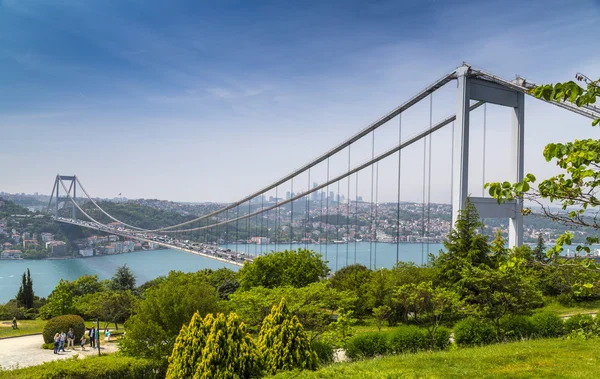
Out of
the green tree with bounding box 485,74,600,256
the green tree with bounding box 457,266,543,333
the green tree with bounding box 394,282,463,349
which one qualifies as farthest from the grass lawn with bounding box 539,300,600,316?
the green tree with bounding box 485,74,600,256

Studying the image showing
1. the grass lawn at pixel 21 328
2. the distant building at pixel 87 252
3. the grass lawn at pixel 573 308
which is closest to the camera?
the grass lawn at pixel 573 308

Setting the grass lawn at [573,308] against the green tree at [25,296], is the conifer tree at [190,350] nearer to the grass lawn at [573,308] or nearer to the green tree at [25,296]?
the grass lawn at [573,308]

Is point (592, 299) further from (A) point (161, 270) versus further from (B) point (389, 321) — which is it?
(A) point (161, 270)

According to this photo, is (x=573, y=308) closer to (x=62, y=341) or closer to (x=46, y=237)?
(x=62, y=341)

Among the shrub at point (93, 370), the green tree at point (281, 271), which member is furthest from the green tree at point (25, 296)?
the shrub at point (93, 370)

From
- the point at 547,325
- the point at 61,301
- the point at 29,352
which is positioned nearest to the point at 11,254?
the point at 61,301

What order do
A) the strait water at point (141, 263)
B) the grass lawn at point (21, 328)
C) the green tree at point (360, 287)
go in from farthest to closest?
the strait water at point (141, 263), the grass lawn at point (21, 328), the green tree at point (360, 287)
